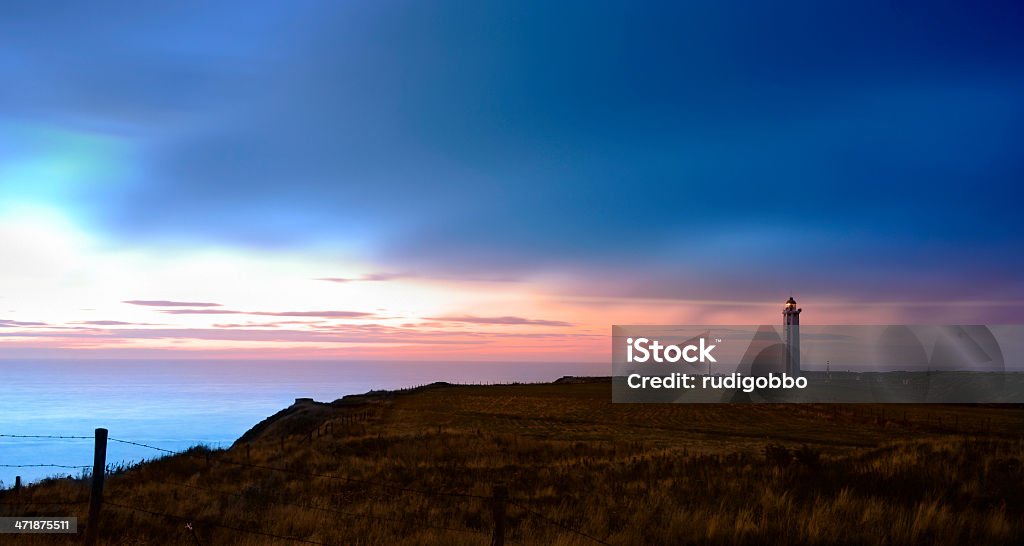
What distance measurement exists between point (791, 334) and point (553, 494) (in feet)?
244

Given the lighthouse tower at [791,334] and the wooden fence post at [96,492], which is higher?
the lighthouse tower at [791,334]

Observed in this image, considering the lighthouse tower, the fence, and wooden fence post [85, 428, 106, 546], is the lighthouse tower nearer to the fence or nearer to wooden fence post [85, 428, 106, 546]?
the fence

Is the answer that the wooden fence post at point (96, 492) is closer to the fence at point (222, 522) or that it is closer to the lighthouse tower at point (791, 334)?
the fence at point (222, 522)

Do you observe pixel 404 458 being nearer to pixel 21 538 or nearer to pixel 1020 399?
pixel 21 538

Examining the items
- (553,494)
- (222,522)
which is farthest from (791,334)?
(222,522)

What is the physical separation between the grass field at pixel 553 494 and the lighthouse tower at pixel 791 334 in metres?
50.3

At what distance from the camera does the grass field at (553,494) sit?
10.0 metres

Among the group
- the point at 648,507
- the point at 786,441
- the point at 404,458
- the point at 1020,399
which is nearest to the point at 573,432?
the point at 786,441

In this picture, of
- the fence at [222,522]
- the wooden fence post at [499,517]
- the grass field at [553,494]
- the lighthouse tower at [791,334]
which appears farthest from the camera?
the lighthouse tower at [791,334]

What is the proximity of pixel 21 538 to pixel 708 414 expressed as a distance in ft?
168

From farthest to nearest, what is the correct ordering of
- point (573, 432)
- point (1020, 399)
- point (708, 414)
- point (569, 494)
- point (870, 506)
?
point (1020, 399) → point (708, 414) → point (573, 432) → point (569, 494) → point (870, 506)

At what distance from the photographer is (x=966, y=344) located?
121 m

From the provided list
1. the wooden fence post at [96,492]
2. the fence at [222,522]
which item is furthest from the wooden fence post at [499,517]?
the wooden fence post at [96,492]

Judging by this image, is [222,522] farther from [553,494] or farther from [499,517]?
[553,494]
